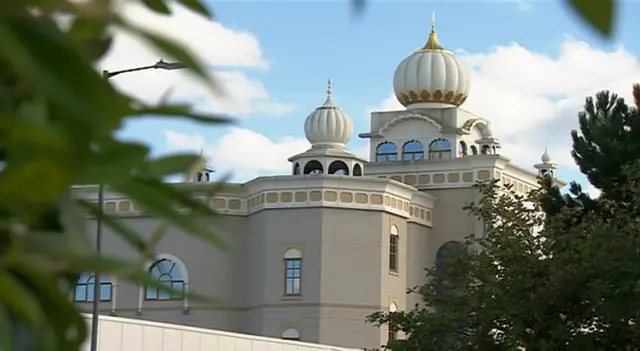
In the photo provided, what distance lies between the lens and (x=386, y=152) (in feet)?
153

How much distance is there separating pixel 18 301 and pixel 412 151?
150ft

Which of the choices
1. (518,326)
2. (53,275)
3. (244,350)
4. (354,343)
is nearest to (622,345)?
(518,326)

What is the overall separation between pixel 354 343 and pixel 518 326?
2111cm

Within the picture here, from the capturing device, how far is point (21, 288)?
958 mm

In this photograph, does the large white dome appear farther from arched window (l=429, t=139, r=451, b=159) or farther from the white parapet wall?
the white parapet wall

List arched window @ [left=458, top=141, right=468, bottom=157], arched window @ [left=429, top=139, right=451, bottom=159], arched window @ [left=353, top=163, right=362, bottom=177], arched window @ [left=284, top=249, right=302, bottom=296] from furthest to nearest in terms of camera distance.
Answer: arched window @ [left=458, top=141, right=468, bottom=157] < arched window @ [left=429, top=139, right=451, bottom=159] < arched window @ [left=353, top=163, right=362, bottom=177] < arched window @ [left=284, top=249, right=302, bottom=296]

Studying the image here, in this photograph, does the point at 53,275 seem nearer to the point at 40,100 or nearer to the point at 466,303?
the point at 40,100

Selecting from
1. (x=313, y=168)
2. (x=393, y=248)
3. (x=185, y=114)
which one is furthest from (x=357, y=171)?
(x=185, y=114)

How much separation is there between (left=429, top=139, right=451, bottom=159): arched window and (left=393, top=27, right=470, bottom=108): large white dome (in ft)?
4.89

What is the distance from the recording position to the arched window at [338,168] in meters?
44.2

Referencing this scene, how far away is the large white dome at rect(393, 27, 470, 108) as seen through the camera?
4669cm

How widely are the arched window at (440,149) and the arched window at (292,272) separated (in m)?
6.70

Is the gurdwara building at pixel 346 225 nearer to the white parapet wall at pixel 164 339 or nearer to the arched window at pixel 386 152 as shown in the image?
the arched window at pixel 386 152

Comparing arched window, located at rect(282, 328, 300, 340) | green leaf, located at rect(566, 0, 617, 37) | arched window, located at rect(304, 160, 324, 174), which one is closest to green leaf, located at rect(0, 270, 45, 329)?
green leaf, located at rect(566, 0, 617, 37)
